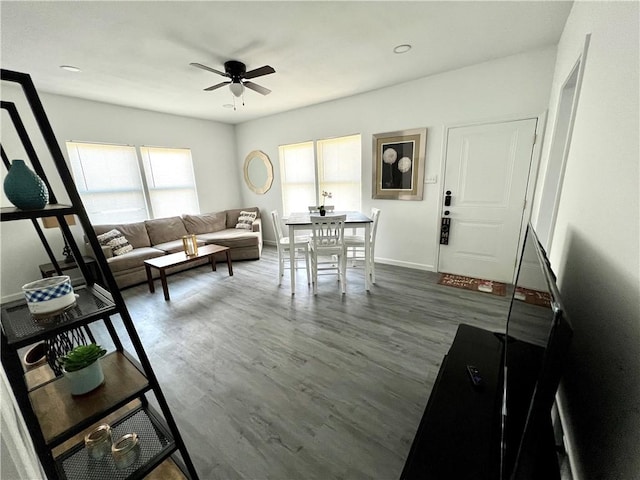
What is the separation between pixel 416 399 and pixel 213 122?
5864 millimetres

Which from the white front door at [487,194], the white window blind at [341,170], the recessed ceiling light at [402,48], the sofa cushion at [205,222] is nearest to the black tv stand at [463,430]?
the white front door at [487,194]

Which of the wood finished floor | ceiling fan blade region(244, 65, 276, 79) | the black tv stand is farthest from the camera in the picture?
ceiling fan blade region(244, 65, 276, 79)

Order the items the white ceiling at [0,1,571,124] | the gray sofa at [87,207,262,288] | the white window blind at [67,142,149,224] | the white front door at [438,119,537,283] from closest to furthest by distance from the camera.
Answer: the white ceiling at [0,1,571,124] → the white front door at [438,119,537,283] → the gray sofa at [87,207,262,288] → the white window blind at [67,142,149,224]

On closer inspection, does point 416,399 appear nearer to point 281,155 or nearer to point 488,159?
point 488,159

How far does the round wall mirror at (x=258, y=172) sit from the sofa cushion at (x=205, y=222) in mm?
922

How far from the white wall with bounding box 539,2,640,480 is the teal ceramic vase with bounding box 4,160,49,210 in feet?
5.79

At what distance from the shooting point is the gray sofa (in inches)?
144

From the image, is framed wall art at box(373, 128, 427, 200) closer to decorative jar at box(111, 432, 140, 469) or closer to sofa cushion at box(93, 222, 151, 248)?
decorative jar at box(111, 432, 140, 469)

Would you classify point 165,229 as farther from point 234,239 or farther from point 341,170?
point 341,170

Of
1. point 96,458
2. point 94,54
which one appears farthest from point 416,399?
point 94,54

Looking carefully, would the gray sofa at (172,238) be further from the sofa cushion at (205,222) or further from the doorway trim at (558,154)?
the doorway trim at (558,154)

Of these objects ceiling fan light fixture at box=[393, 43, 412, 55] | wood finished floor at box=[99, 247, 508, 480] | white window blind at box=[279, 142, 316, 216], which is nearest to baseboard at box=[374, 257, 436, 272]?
wood finished floor at box=[99, 247, 508, 480]

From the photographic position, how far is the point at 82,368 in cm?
95

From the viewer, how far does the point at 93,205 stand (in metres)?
3.98
